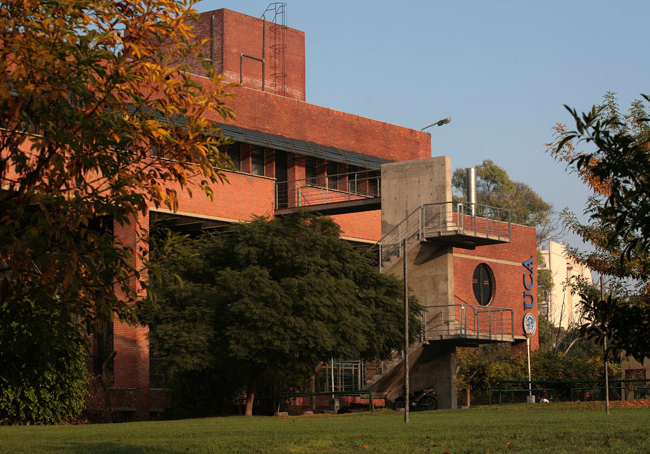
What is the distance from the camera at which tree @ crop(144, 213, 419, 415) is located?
92.7 feet

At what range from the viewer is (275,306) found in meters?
28.4

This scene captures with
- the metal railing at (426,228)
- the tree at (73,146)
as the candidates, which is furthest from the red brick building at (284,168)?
the tree at (73,146)

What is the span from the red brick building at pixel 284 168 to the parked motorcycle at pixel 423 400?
3.69 m

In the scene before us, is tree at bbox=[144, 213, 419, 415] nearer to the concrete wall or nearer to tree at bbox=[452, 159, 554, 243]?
the concrete wall

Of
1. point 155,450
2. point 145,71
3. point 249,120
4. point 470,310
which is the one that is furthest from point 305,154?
point 145,71

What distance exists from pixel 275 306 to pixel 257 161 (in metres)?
19.7

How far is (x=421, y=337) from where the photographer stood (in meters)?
34.4

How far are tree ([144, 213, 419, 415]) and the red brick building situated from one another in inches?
122

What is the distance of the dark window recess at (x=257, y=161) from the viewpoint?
154 ft

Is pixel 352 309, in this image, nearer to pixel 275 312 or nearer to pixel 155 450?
pixel 275 312

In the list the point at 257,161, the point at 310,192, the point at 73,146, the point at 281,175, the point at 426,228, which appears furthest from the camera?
the point at 281,175

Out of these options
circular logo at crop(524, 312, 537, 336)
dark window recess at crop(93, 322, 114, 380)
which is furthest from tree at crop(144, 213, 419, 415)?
circular logo at crop(524, 312, 537, 336)

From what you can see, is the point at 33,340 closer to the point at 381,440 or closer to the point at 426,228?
the point at 381,440

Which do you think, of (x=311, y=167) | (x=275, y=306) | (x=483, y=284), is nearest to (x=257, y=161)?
(x=311, y=167)
